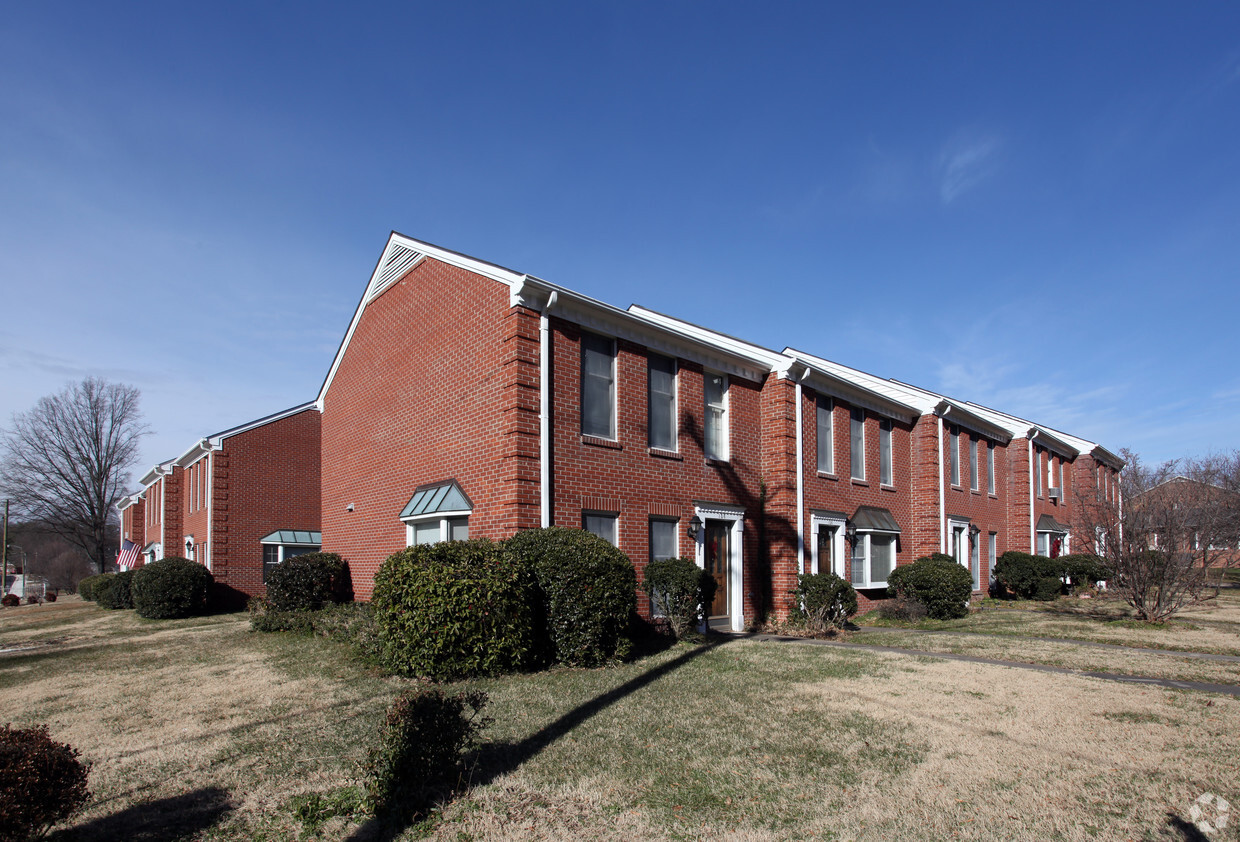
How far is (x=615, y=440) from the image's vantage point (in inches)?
525

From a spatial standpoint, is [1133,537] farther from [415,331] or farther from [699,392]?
[415,331]

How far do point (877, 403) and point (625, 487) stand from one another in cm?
972

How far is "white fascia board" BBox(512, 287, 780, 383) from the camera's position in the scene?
1222 centimetres

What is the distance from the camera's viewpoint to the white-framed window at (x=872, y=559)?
18703mm

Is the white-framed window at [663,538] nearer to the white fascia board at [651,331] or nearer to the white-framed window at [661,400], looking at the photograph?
the white-framed window at [661,400]

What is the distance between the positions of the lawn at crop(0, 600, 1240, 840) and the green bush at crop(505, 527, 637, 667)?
1.85 ft

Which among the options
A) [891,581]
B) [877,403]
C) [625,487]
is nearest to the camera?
[625,487]

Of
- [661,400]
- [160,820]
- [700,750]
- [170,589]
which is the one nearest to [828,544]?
[661,400]

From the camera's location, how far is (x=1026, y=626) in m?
15.4

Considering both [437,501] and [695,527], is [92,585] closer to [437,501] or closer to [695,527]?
[437,501]

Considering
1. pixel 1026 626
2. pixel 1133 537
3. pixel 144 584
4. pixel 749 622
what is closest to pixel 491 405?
pixel 749 622

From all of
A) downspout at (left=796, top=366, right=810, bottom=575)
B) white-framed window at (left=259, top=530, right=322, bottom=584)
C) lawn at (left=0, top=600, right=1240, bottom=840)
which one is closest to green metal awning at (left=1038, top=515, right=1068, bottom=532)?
downspout at (left=796, top=366, right=810, bottom=575)

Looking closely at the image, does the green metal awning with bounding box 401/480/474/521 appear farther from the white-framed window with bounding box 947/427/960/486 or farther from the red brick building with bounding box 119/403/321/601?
the white-framed window with bounding box 947/427/960/486

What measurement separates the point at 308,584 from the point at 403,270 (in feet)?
23.8
